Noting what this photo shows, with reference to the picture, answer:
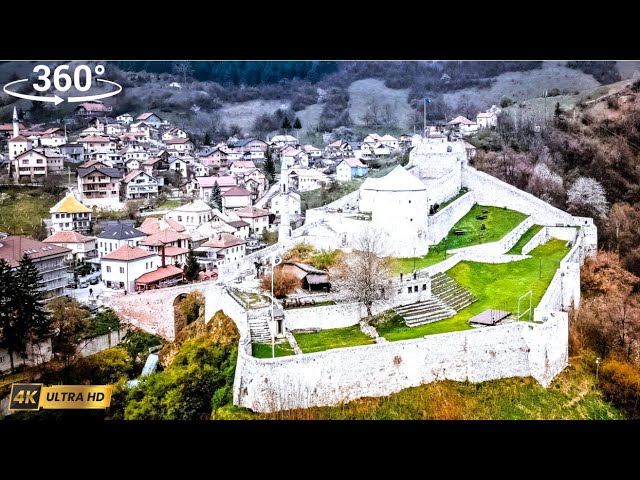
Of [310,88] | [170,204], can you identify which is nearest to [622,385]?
[310,88]

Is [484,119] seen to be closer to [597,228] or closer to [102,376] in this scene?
[597,228]

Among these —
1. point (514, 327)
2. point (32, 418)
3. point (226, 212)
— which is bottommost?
point (32, 418)

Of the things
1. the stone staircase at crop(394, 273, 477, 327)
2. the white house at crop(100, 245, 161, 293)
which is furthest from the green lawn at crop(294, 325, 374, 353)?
the white house at crop(100, 245, 161, 293)

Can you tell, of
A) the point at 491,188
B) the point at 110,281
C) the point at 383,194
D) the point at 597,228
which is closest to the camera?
the point at 110,281

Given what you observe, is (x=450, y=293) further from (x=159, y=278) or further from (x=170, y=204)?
(x=170, y=204)

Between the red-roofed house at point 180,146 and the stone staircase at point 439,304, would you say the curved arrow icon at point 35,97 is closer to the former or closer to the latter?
the red-roofed house at point 180,146

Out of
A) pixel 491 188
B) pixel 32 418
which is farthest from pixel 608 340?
pixel 32 418

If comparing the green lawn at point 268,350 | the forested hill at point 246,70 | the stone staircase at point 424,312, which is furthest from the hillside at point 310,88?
the green lawn at point 268,350
